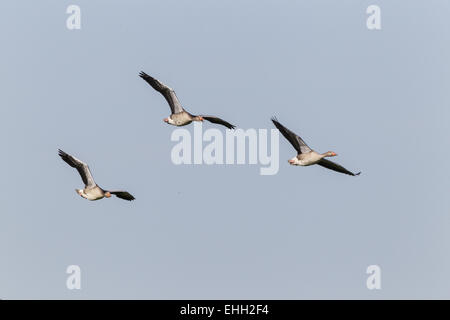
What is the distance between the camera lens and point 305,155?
106ft

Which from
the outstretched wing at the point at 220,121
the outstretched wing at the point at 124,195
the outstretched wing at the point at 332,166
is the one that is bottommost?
the outstretched wing at the point at 124,195

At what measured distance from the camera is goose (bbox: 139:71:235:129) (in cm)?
3359

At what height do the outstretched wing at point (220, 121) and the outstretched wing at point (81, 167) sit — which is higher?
the outstretched wing at point (220, 121)

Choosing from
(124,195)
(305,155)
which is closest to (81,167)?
(124,195)

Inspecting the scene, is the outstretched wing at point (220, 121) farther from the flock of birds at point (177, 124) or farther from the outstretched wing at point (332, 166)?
the outstretched wing at point (332, 166)

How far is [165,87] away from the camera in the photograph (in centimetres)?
3356

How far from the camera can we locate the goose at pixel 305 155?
3147cm

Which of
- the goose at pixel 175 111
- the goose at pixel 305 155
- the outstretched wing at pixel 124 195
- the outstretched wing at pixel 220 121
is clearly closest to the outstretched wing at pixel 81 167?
the outstretched wing at pixel 124 195

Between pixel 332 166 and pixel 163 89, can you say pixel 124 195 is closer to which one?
pixel 163 89

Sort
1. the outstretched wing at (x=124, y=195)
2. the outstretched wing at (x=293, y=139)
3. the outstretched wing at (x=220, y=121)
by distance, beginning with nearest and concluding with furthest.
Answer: the outstretched wing at (x=293, y=139) < the outstretched wing at (x=124, y=195) < the outstretched wing at (x=220, y=121)

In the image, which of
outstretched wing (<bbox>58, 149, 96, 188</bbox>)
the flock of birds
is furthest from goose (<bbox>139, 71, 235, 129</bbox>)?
outstretched wing (<bbox>58, 149, 96, 188</bbox>)

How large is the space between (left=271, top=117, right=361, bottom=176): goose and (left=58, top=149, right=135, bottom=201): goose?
6.06 meters

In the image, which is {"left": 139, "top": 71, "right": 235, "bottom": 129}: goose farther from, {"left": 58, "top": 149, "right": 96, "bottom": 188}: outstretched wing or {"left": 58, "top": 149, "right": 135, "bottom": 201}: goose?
{"left": 58, "top": 149, "right": 96, "bottom": 188}: outstretched wing
